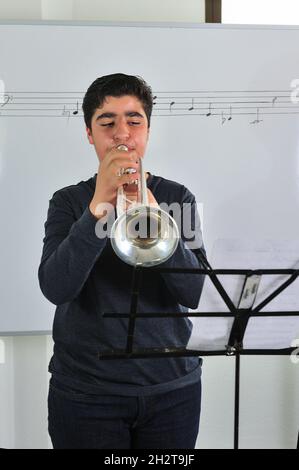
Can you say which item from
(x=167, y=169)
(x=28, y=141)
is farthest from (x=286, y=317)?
(x=28, y=141)

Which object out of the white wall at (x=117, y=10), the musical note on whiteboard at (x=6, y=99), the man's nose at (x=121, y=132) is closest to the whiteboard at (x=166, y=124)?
the musical note on whiteboard at (x=6, y=99)

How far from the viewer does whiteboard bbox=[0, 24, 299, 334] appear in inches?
92.3

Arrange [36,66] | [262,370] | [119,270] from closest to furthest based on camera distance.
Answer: [119,270] < [36,66] < [262,370]

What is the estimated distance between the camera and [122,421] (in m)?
1.59

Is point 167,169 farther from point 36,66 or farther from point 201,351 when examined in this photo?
point 201,351

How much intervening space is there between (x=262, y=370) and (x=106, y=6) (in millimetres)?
1620

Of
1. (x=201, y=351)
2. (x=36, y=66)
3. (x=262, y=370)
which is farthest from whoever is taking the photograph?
(x=262, y=370)

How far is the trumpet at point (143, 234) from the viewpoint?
60.4 inches

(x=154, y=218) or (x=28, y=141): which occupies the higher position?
(x=28, y=141)

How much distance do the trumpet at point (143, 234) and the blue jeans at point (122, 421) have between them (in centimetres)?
37

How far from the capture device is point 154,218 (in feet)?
5.10

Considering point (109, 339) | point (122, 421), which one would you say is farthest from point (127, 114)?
point (122, 421)

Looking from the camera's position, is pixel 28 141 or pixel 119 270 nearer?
pixel 119 270

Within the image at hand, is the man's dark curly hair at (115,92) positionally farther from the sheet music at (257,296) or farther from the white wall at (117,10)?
the sheet music at (257,296)
